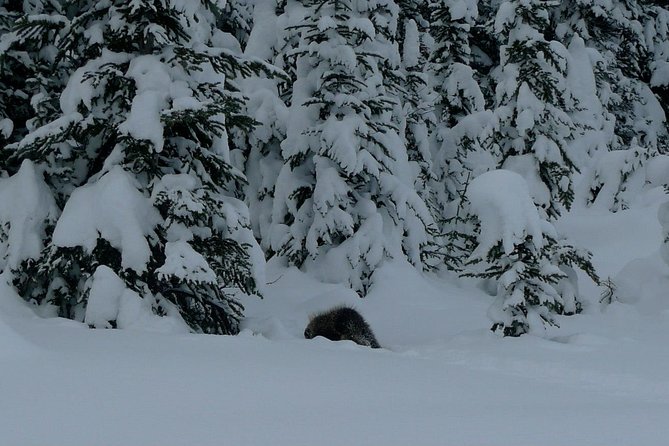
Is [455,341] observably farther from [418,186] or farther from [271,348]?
[418,186]

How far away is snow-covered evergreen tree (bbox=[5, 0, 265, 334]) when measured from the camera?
24.0 feet

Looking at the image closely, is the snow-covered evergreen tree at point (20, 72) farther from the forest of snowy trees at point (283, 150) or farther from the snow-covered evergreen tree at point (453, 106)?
the snow-covered evergreen tree at point (453, 106)

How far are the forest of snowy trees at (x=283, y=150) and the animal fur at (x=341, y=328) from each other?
1070mm

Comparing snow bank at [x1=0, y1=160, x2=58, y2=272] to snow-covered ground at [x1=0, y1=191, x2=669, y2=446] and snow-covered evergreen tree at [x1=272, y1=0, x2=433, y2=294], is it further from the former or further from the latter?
snow-covered evergreen tree at [x1=272, y1=0, x2=433, y2=294]

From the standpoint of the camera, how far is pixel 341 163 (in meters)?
12.0

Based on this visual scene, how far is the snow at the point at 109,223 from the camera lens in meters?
7.28

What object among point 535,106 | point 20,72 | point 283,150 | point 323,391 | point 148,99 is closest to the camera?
point 323,391

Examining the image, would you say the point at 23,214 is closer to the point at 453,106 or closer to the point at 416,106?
the point at 416,106

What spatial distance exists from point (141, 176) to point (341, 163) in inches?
185

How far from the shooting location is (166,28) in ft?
26.6

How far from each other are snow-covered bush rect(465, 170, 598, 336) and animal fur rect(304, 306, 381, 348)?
1665 mm

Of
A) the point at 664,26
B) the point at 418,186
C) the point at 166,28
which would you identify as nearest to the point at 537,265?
the point at 166,28

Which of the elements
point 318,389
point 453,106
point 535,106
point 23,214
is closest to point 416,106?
point 453,106

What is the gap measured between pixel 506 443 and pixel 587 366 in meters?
3.02
